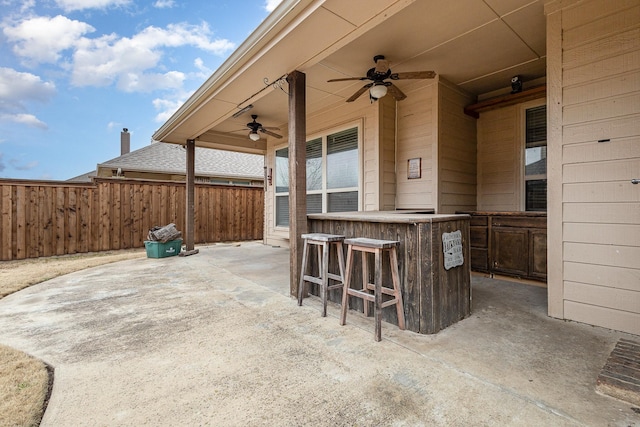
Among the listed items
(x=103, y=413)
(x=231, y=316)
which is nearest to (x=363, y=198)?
(x=231, y=316)

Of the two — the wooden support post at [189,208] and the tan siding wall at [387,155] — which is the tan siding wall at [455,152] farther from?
the wooden support post at [189,208]

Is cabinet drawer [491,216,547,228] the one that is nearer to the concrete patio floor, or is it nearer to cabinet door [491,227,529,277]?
cabinet door [491,227,529,277]

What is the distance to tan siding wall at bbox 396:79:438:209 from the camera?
13.6 ft

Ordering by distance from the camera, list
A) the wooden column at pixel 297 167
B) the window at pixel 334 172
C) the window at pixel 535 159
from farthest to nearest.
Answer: the window at pixel 334 172
the window at pixel 535 159
the wooden column at pixel 297 167

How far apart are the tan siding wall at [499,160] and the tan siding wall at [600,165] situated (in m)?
1.93

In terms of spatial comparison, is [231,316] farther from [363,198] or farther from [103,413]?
[363,198]

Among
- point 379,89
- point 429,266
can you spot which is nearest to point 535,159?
point 379,89

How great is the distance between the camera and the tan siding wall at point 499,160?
4312mm

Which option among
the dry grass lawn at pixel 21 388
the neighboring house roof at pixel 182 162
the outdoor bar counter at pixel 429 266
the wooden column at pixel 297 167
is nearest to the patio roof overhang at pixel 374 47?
the wooden column at pixel 297 167

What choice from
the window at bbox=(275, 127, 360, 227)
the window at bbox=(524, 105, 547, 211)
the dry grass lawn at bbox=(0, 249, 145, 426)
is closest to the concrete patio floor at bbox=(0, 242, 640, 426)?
the dry grass lawn at bbox=(0, 249, 145, 426)

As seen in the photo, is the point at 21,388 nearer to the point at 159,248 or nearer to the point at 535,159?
the point at 159,248

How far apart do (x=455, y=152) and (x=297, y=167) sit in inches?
105

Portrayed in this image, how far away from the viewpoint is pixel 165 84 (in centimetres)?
2697

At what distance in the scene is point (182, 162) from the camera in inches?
456
